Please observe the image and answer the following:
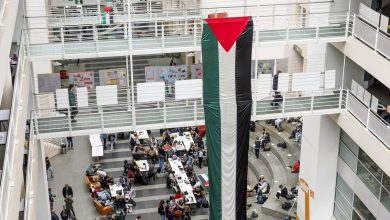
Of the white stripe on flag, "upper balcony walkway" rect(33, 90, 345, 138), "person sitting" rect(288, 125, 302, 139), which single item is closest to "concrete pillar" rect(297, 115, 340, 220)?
"upper balcony walkway" rect(33, 90, 345, 138)

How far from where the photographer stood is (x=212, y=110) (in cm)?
1462

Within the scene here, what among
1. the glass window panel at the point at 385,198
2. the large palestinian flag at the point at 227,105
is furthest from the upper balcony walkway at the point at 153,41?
the glass window panel at the point at 385,198

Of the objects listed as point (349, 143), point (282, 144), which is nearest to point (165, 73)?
Answer: point (349, 143)

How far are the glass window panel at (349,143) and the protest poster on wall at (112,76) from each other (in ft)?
20.9

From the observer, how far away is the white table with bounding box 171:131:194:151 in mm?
24562

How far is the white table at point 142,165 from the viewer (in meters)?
23.0

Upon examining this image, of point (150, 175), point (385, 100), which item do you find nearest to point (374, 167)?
point (385, 100)

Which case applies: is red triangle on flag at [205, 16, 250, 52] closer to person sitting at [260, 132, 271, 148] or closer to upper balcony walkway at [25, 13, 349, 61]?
upper balcony walkway at [25, 13, 349, 61]

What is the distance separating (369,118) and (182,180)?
8961mm

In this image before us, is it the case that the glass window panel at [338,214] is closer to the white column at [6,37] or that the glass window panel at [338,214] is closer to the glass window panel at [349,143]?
the glass window panel at [349,143]

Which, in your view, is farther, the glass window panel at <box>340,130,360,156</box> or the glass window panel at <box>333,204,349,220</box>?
the glass window panel at <box>333,204,349,220</box>

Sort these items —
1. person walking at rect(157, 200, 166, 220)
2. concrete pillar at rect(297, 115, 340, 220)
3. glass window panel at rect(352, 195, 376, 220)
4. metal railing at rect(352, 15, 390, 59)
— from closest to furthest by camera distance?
metal railing at rect(352, 15, 390, 59)
glass window panel at rect(352, 195, 376, 220)
concrete pillar at rect(297, 115, 340, 220)
person walking at rect(157, 200, 166, 220)

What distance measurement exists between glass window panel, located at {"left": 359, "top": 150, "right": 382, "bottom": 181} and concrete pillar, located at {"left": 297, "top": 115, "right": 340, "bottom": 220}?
1233 millimetres

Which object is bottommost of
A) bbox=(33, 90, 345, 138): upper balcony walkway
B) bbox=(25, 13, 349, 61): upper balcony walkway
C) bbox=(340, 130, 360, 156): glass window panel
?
bbox=(340, 130, 360, 156): glass window panel
